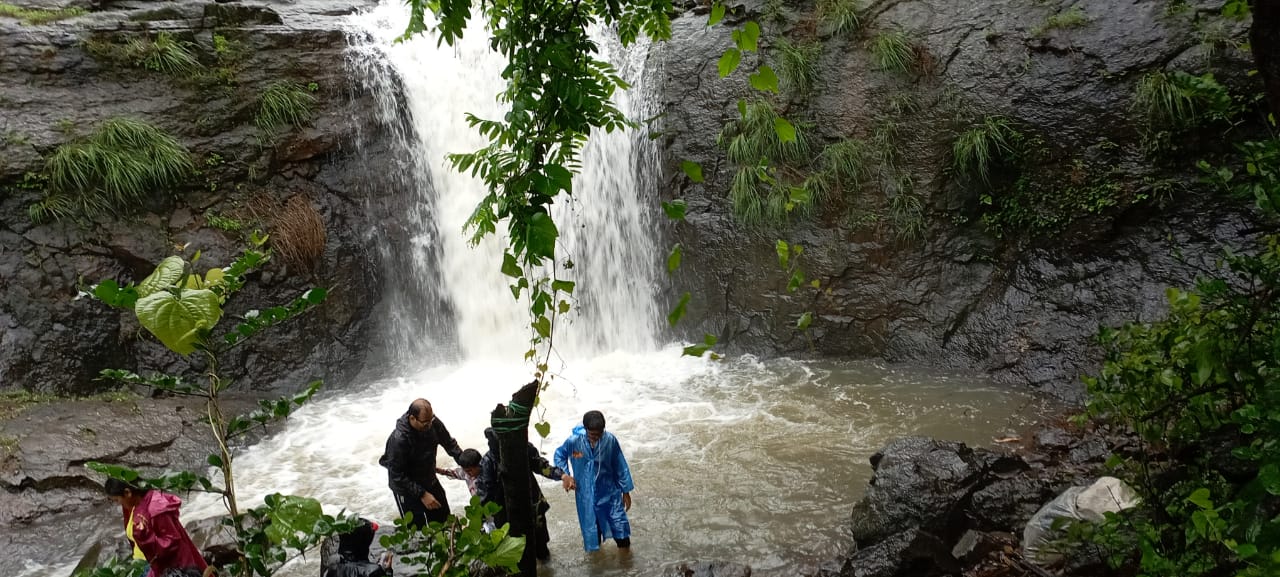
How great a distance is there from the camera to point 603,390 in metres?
9.10

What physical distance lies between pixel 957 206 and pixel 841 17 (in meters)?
3.02

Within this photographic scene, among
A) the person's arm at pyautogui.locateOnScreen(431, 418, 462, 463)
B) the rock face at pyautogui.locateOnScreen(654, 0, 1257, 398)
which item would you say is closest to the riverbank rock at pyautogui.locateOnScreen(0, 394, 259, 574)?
the person's arm at pyautogui.locateOnScreen(431, 418, 462, 463)

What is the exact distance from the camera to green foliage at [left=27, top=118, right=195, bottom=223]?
867cm

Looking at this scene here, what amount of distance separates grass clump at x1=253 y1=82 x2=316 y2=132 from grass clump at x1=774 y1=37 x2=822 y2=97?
6.65 metres

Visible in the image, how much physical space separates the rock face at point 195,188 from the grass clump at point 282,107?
0.07 meters

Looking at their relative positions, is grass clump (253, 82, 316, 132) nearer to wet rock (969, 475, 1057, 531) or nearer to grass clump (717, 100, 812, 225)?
grass clump (717, 100, 812, 225)

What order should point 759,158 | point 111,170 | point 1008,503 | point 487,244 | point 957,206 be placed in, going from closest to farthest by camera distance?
point 1008,503, point 111,170, point 957,206, point 759,158, point 487,244

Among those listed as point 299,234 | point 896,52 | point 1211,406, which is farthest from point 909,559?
point 299,234

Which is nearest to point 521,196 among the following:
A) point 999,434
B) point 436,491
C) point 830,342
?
point 436,491

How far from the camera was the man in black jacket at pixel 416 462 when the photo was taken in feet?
16.7

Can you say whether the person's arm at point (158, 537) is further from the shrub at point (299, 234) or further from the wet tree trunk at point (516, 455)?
the shrub at point (299, 234)

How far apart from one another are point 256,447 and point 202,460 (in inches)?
22.6

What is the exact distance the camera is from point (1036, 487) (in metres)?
4.98

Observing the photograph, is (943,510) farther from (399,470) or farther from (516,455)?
(399,470)
